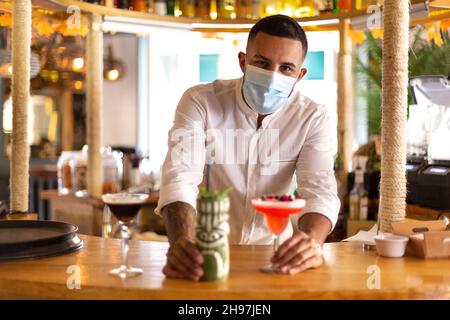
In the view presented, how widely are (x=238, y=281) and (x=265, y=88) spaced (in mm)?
858

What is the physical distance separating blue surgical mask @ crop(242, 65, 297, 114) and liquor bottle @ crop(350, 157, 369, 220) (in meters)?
2.19

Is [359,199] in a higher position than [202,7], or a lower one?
lower

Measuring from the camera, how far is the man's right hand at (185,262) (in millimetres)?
1591

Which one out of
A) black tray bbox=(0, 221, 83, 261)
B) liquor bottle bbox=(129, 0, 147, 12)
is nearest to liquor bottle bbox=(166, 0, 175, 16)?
liquor bottle bbox=(129, 0, 147, 12)

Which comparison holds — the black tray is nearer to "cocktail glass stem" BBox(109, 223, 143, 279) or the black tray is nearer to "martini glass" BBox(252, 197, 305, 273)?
"cocktail glass stem" BBox(109, 223, 143, 279)

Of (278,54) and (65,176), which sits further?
(65,176)

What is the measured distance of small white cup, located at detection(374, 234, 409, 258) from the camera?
1953mm

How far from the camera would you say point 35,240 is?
1862 mm

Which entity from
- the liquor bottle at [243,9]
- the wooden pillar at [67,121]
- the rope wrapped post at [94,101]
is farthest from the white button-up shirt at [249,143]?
the wooden pillar at [67,121]

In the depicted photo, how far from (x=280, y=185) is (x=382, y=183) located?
480 millimetres

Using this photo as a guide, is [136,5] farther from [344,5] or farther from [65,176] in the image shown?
[344,5]

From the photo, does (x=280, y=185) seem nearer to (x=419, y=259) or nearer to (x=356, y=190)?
(x=419, y=259)

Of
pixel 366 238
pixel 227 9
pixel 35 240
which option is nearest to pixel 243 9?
pixel 227 9

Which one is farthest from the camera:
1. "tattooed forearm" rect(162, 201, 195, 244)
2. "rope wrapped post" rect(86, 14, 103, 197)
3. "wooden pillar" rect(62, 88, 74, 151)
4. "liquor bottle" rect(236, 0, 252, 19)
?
"wooden pillar" rect(62, 88, 74, 151)
